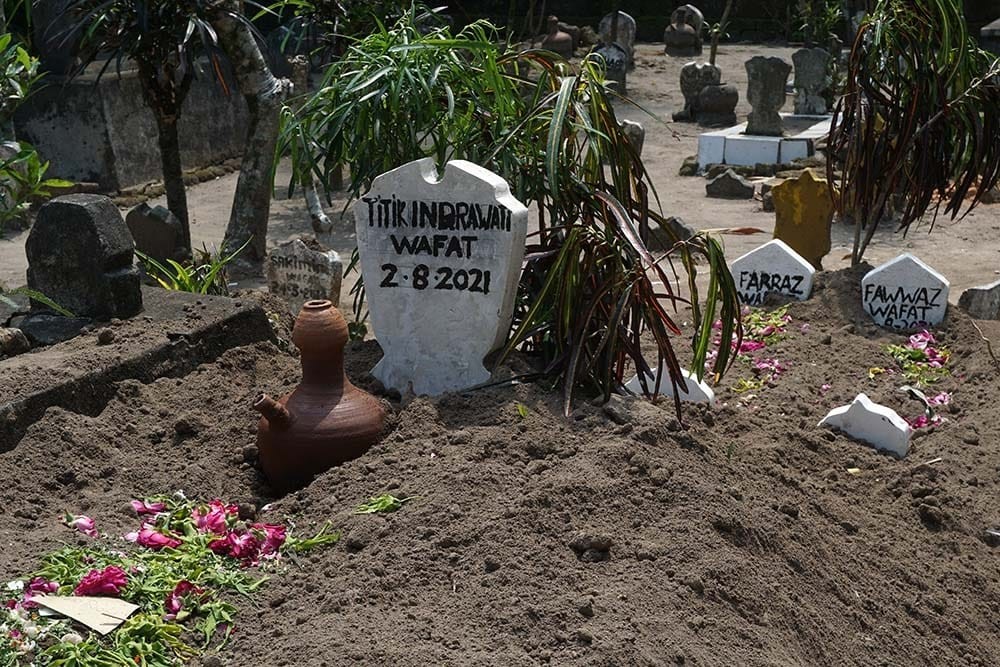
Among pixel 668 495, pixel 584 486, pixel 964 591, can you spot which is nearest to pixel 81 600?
pixel 584 486

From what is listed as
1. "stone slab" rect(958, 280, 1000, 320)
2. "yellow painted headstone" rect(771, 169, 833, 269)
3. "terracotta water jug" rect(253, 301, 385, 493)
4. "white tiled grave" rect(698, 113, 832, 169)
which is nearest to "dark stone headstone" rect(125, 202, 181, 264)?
"yellow painted headstone" rect(771, 169, 833, 269)

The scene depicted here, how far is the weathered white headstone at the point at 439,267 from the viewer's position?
4.70 meters

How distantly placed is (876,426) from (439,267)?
193cm

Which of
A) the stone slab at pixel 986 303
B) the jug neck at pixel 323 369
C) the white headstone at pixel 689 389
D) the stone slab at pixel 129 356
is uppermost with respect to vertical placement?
the jug neck at pixel 323 369

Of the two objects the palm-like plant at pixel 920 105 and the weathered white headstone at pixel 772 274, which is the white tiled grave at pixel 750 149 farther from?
the weathered white headstone at pixel 772 274

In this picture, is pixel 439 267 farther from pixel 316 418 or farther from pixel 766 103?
pixel 766 103

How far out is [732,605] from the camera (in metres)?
3.51

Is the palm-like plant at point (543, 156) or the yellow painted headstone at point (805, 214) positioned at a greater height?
the palm-like plant at point (543, 156)

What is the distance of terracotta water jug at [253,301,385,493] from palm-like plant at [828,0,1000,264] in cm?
375

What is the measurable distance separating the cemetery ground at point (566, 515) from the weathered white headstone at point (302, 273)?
972 mm

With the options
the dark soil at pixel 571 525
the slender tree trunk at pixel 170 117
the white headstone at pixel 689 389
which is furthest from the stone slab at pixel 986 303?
the slender tree trunk at pixel 170 117

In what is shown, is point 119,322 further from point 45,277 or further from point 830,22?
point 830,22

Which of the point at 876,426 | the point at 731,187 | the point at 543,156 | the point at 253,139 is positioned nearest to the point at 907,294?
the point at 876,426

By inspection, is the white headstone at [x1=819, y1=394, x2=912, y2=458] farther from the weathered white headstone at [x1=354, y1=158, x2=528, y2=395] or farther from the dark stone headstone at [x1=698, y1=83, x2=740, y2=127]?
the dark stone headstone at [x1=698, y1=83, x2=740, y2=127]
